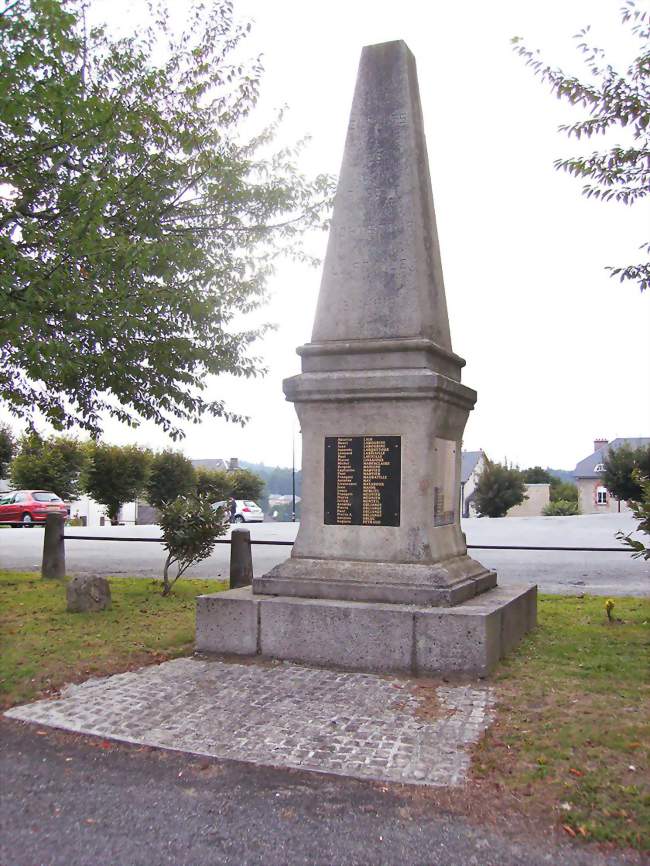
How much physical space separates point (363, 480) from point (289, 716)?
260cm

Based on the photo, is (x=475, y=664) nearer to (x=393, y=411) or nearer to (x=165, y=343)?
(x=393, y=411)

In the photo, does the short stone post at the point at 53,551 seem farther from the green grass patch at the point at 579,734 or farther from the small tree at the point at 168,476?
the small tree at the point at 168,476

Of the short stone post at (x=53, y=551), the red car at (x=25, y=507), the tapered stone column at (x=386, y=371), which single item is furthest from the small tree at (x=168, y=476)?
the tapered stone column at (x=386, y=371)

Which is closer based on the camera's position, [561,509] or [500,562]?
[500,562]

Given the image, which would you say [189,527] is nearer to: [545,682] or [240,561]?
[240,561]

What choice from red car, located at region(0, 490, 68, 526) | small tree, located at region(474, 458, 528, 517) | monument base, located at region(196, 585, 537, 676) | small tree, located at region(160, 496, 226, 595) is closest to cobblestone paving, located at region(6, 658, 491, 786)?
monument base, located at region(196, 585, 537, 676)

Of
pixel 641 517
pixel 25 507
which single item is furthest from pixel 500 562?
pixel 25 507

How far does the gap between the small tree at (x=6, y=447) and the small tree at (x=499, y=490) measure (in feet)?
113

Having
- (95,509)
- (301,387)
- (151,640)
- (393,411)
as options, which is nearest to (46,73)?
(301,387)

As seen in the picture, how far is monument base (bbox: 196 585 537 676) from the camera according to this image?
6.11 m

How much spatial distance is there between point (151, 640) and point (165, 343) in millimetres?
4614

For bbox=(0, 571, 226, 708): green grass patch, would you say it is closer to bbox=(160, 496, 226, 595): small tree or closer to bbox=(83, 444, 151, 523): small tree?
bbox=(160, 496, 226, 595): small tree

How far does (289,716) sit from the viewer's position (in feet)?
16.8

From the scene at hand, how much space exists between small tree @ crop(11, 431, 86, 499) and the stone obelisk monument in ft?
128
